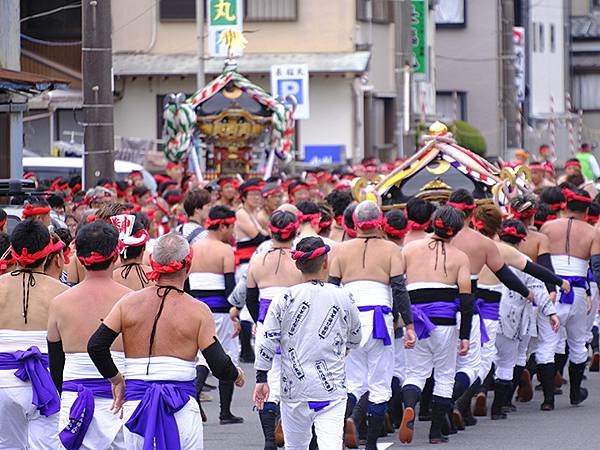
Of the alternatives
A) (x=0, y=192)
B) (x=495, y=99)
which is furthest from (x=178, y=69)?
(x=0, y=192)

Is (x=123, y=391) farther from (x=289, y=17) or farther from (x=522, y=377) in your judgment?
(x=289, y=17)

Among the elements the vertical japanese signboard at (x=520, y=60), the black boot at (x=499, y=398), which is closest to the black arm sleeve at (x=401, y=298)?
the black boot at (x=499, y=398)

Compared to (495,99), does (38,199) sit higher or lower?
lower

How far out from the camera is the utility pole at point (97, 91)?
1912cm

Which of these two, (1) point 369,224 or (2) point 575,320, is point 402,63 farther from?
(1) point 369,224

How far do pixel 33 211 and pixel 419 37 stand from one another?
106ft

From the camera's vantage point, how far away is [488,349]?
14.1 meters

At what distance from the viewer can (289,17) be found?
1512 inches

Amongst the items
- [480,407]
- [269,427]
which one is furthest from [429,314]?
[480,407]

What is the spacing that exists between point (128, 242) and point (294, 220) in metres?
2.49

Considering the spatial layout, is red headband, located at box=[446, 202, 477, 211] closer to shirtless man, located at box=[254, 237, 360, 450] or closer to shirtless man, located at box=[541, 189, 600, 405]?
shirtless man, located at box=[541, 189, 600, 405]

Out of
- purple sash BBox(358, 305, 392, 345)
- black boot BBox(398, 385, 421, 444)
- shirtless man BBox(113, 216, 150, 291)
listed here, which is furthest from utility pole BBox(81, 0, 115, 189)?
shirtless man BBox(113, 216, 150, 291)

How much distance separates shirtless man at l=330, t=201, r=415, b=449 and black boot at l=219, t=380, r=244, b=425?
1.86m

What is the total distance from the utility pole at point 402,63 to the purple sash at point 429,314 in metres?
25.2
